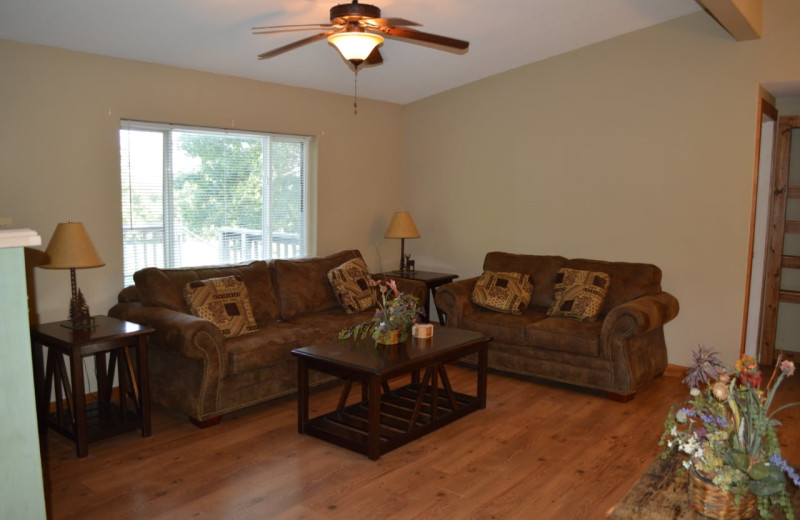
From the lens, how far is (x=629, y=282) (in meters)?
4.86

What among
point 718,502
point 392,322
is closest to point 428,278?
point 392,322

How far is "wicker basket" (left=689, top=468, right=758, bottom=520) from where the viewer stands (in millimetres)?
1812

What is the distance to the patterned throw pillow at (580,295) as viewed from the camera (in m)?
4.77

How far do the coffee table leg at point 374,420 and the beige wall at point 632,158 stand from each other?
2.84 metres

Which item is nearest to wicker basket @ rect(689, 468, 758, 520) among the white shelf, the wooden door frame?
the white shelf

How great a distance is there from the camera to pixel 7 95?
377 centimetres

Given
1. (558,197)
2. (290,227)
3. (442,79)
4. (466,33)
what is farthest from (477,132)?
(290,227)

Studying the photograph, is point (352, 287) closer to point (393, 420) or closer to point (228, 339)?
point (228, 339)

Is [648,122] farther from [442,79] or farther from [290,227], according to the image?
[290,227]

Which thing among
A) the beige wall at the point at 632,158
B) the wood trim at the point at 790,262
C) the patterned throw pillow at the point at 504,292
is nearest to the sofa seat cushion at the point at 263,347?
the patterned throw pillow at the point at 504,292

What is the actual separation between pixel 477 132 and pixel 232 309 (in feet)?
10.1

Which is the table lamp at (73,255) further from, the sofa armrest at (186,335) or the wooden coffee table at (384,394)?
the wooden coffee table at (384,394)

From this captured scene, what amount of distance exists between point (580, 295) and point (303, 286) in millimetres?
2179

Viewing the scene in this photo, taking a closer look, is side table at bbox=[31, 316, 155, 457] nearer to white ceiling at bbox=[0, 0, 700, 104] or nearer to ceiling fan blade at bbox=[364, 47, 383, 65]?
white ceiling at bbox=[0, 0, 700, 104]
